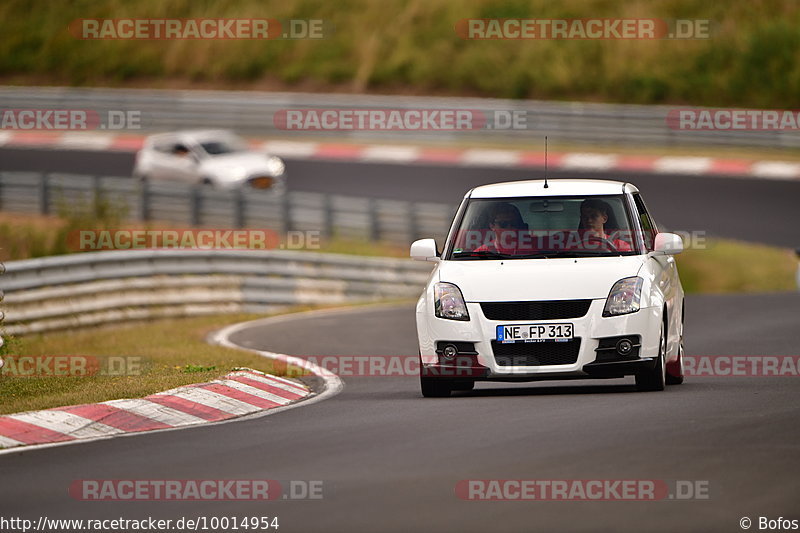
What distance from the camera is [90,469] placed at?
8.93 metres

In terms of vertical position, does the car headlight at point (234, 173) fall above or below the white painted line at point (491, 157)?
below

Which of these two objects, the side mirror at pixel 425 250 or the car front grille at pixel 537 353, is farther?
the side mirror at pixel 425 250

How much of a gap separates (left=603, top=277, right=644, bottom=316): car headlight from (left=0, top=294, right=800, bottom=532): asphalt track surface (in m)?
0.64

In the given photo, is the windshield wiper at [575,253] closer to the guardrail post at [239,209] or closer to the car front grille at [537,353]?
the car front grille at [537,353]

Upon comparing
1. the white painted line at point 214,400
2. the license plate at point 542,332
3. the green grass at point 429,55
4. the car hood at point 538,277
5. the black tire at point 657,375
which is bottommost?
the white painted line at point 214,400

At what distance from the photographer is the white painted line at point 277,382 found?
1298 centimetres

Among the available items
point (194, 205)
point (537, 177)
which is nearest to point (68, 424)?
point (194, 205)

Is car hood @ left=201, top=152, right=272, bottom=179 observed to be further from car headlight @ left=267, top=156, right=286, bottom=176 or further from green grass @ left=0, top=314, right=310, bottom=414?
green grass @ left=0, top=314, right=310, bottom=414

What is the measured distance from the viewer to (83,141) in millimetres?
42250

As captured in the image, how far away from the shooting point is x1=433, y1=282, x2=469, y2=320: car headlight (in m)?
11.5

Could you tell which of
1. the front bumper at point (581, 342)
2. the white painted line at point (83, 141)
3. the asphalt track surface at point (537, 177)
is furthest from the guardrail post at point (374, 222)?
the front bumper at point (581, 342)

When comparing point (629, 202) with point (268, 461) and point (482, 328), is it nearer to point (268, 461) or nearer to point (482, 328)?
point (482, 328)

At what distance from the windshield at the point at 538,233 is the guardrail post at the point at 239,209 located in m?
17.3

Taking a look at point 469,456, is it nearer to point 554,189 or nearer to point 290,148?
point 554,189
